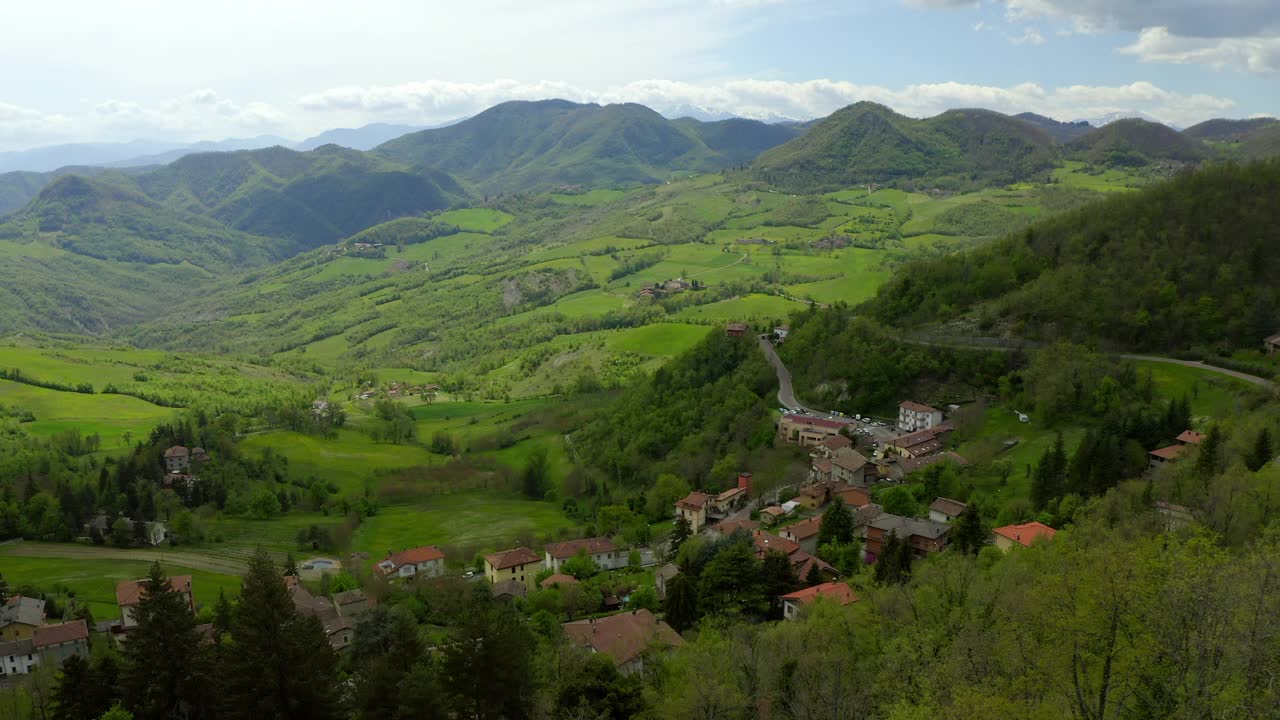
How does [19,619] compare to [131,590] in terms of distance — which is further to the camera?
[131,590]

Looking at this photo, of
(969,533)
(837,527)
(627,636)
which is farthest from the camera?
(837,527)

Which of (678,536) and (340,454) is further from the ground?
(678,536)

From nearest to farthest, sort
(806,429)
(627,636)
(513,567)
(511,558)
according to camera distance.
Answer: (627,636) < (513,567) < (511,558) < (806,429)

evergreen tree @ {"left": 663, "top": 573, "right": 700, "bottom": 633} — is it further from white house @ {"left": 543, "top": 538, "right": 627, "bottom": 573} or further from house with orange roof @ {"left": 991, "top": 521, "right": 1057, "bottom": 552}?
white house @ {"left": 543, "top": 538, "right": 627, "bottom": 573}

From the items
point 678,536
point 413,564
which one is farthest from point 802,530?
point 413,564

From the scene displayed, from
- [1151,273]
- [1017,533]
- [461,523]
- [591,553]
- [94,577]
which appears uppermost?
[1151,273]

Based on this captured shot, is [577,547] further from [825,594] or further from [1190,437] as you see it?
[1190,437]

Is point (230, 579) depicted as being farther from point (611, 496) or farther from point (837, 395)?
point (837, 395)

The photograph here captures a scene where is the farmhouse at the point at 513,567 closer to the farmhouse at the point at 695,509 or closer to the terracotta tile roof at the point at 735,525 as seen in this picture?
the farmhouse at the point at 695,509
